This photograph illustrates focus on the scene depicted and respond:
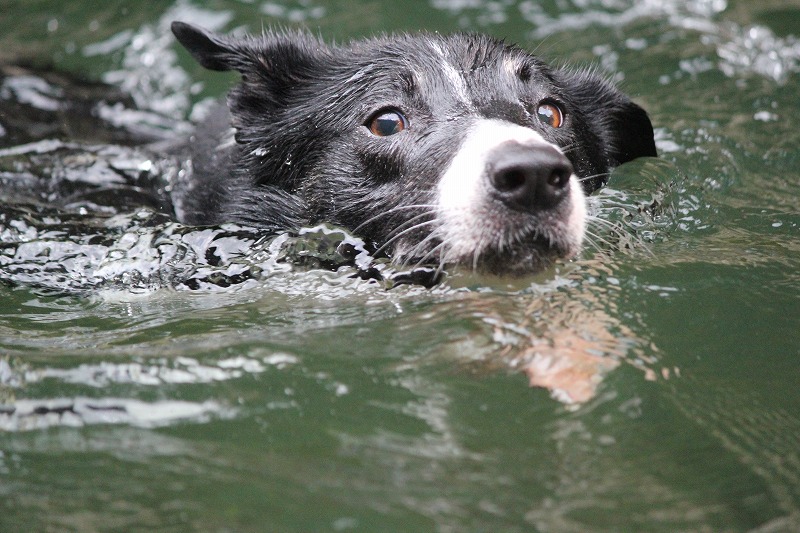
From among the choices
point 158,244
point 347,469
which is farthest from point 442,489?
point 158,244

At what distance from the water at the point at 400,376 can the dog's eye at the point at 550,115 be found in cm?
44

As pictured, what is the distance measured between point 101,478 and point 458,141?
2.00m

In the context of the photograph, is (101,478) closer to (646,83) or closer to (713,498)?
(713,498)

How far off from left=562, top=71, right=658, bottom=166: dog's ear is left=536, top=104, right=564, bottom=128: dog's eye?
2.06 ft

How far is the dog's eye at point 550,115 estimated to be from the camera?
14.5 feet

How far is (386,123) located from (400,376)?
4.72ft

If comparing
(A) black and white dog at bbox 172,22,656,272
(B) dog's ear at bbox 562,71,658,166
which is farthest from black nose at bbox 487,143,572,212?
(B) dog's ear at bbox 562,71,658,166

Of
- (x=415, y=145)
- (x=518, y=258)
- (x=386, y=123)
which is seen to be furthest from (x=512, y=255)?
(x=386, y=123)

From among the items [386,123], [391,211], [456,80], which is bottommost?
[391,211]

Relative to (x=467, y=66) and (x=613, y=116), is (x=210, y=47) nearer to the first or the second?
(x=467, y=66)

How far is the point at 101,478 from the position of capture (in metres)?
2.94

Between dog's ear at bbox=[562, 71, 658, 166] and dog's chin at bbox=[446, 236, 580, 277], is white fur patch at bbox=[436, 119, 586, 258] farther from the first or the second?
dog's ear at bbox=[562, 71, 658, 166]

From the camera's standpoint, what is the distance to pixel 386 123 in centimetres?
428

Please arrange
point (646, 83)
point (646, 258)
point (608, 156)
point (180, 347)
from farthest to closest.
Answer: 1. point (646, 83)
2. point (608, 156)
3. point (646, 258)
4. point (180, 347)
